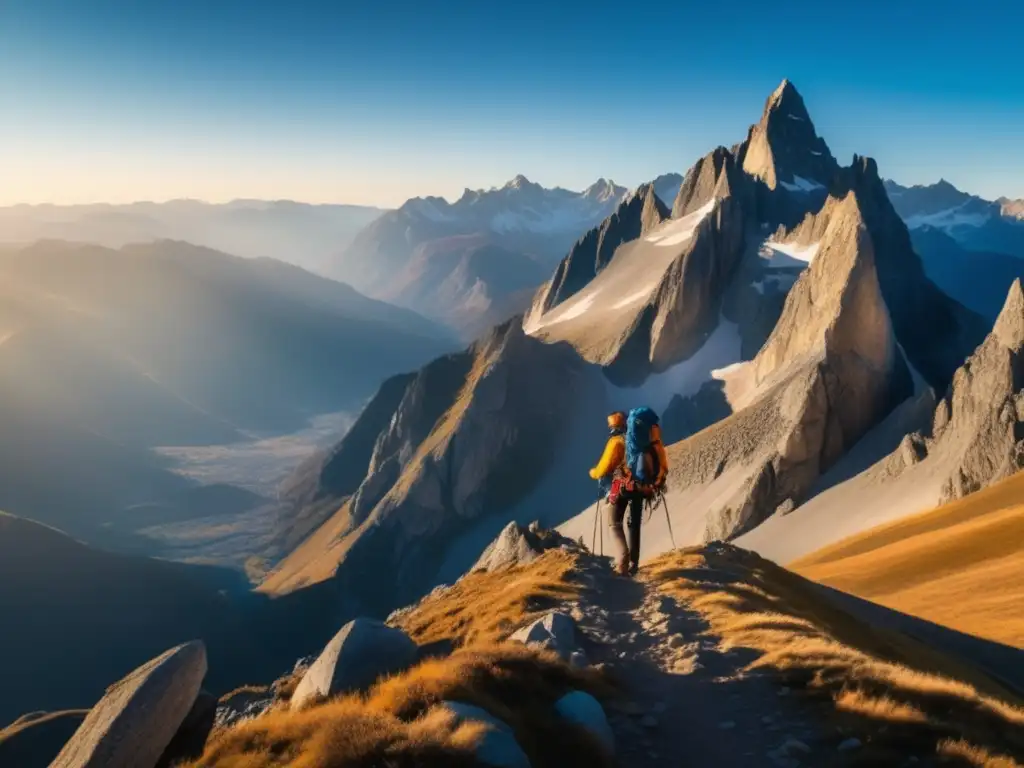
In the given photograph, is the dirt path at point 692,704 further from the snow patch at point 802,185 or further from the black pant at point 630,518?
the snow patch at point 802,185

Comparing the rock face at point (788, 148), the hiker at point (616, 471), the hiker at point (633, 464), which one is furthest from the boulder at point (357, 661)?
the rock face at point (788, 148)

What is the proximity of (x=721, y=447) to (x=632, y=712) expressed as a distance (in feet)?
273

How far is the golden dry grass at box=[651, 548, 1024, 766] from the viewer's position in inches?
371

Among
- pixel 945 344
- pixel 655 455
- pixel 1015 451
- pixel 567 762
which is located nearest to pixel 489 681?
pixel 567 762

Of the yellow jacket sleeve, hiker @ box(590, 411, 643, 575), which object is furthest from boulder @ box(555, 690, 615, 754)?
the yellow jacket sleeve

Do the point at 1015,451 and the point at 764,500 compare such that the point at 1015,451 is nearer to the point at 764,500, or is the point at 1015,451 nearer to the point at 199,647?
the point at 764,500

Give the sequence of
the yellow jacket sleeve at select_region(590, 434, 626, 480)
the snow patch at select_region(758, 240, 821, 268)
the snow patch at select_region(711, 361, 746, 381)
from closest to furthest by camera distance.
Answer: the yellow jacket sleeve at select_region(590, 434, 626, 480) → the snow patch at select_region(711, 361, 746, 381) → the snow patch at select_region(758, 240, 821, 268)

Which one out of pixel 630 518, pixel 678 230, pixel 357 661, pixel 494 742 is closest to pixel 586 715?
pixel 494 742

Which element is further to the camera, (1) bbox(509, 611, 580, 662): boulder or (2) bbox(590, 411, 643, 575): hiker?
(2) bbox(590, 411, 643, 575): hiker

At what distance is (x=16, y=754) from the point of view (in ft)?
74.6

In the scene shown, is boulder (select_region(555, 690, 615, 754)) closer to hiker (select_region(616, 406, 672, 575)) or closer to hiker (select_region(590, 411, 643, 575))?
hiker (select_region(616, 406, 672, 575))

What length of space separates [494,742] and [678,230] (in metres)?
185

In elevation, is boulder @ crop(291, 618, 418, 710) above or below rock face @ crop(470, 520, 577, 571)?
above

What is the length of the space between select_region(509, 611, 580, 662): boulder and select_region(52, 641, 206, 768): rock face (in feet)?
21.5
